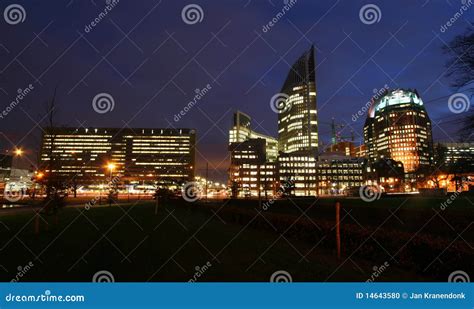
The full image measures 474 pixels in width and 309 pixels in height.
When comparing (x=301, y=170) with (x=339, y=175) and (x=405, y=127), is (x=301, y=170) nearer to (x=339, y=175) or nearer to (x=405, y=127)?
(x=339, y=175)

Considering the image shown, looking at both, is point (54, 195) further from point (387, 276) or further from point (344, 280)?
point (387, 276)

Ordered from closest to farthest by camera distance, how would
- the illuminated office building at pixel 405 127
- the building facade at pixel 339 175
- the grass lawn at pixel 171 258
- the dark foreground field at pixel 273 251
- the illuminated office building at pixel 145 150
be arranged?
the dark foreground field at pixel 273 251 < the grass lawn at pixel 171 258 < the illuminated office building at pixel 145 150 < the building facade at pixel 339 175 < the illuminated office building at pixel 405 127

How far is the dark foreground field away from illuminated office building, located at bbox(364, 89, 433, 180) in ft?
570

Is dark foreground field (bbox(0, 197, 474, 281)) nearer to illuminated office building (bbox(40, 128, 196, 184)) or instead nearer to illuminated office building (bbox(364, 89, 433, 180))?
illuminated office building (bbox(40, 128, 196, 184))

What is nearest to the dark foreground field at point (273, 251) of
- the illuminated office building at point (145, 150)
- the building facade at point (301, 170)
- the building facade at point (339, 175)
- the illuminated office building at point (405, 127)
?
the illuminated office building at point (145, 150)

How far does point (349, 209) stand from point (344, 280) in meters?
5.79

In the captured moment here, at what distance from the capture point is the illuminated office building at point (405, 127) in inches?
6427

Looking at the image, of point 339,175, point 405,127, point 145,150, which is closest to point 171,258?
point 145,150

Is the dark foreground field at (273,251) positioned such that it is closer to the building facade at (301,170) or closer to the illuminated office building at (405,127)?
the building facade at (301,170)

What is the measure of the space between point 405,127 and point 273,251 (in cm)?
18804

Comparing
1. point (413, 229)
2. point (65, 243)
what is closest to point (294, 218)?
point (413, 229)

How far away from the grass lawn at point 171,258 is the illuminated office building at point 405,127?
175 m

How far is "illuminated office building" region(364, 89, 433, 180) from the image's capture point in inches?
6427

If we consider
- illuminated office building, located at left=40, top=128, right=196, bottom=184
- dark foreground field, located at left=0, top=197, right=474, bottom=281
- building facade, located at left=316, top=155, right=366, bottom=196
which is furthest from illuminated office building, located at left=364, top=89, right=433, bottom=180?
dark foreground field, located at left=0, top=197, right=474, bottom=281
